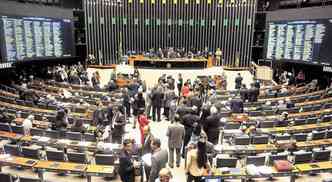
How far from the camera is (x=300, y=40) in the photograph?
1547cm

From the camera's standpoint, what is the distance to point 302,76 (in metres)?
15.8

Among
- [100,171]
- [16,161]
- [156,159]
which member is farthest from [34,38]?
[156,159]

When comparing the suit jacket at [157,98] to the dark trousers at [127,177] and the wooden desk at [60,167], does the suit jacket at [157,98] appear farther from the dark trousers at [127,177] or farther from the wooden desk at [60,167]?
the dark trousers at [127,177]

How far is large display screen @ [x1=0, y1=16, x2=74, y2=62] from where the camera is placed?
13.9 meters

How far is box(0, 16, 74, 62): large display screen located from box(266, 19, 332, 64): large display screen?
542 inches

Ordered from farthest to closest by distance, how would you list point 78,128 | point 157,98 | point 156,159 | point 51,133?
point 157,98 < point 78,128 < point 51,133 < point 156,159

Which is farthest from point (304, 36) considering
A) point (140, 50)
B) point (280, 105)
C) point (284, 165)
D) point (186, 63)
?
point (140, 50)

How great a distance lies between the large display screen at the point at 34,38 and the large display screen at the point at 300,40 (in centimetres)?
1377

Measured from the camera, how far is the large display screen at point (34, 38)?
13914mm

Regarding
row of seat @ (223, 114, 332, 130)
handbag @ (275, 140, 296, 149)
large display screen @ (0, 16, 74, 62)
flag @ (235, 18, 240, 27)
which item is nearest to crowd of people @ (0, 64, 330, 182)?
row of seat @ (223, 114, 332, 130)

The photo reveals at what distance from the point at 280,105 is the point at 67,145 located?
25.8 ft

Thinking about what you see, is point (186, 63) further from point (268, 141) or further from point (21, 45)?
point (268, 141)

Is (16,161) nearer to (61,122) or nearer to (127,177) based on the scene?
(61,122)

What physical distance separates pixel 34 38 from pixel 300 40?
1532cm
